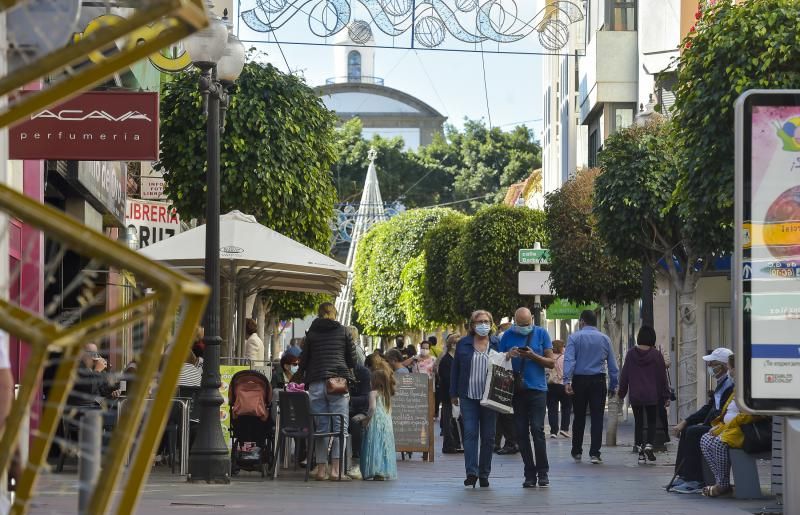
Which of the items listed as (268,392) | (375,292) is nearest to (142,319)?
(268,392)

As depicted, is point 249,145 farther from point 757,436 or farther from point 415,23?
point 757,436

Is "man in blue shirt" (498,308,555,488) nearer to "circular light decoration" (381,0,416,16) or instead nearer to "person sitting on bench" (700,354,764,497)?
"person sitting on bench" (700,354,764,497)

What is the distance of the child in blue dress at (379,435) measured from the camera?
16.7m

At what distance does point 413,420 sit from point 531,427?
17.0 feet

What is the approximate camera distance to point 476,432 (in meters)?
15.3

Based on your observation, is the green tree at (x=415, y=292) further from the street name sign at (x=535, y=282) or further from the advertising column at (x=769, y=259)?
the advertising column at (x=769, y=259)

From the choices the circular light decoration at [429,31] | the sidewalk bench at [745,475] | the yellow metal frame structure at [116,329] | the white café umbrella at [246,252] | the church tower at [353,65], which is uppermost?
the church tower at [353,65]

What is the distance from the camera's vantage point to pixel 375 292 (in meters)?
76.8

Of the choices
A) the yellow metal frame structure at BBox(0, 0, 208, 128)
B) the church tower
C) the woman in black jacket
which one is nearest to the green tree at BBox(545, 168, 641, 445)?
the woman in black jacket

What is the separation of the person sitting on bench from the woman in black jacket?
4251 mm

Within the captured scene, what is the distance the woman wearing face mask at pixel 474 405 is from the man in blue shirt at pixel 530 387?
31 centimetres

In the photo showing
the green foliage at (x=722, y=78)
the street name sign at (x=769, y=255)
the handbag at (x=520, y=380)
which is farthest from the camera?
the green foliage at (x=722, y=78)

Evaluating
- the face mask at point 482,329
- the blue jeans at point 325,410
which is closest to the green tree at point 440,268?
the blue jeans at point 325,410

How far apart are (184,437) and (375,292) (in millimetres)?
60136
